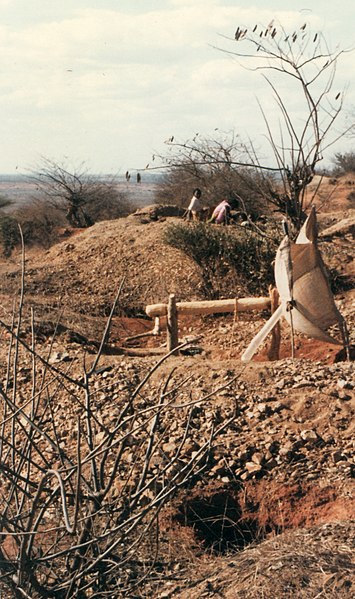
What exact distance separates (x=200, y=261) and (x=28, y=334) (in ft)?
13.3

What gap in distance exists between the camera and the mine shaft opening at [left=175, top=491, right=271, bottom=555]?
536 centimetres

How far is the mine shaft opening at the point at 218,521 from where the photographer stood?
5359mm

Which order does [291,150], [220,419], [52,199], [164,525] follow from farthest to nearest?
[52,199] < [291,150] < [220,419] < [164,525]

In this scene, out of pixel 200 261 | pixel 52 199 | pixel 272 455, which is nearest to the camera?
pixel 272 455

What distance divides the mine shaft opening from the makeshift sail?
7.36ft

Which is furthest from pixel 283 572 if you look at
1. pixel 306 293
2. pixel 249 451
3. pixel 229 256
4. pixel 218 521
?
pixel 229 256

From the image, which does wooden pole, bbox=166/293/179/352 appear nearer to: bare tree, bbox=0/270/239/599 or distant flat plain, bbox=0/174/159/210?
bare tree, bbox=0/270/239/599

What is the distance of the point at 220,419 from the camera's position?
6156mm

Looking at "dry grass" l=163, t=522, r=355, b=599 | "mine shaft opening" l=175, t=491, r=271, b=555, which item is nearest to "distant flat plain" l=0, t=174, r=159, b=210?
"mine shaft opening" l=175, t=491, r=271, b=555

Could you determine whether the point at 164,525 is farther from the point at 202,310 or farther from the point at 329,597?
the point at 202,310

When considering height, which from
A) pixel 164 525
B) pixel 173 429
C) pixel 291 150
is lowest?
pixel 164 525

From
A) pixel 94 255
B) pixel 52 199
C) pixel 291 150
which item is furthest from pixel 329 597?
pixel 52 199

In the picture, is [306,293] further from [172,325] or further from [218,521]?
[218,521]

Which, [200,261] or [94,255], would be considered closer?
[200,261]
